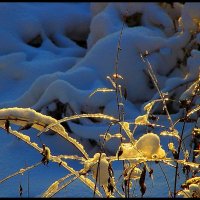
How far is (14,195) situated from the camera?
3574 millimetres

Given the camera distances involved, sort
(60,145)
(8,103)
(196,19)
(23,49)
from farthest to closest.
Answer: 1. (23,49)
2. (8,103)
3. (196,19)
4. (60,145)

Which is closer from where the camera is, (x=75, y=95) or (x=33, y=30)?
(x=75, y=95)

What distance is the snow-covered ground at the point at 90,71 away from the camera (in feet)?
14.3

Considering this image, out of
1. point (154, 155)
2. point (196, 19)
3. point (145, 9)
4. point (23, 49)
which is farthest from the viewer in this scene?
point (23, 49)

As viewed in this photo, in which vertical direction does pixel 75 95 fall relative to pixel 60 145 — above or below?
above

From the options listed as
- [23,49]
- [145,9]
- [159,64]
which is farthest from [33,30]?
[159,64]

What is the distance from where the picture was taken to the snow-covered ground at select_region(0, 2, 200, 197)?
4.36m

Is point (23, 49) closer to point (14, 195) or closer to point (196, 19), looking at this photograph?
point (196, 19)

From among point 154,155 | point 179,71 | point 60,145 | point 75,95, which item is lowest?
point 154,155

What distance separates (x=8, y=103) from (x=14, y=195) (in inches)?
87.7

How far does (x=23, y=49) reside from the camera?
750 centimetres

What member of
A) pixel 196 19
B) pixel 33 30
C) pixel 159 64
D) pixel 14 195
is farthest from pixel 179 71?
pixel 33 30

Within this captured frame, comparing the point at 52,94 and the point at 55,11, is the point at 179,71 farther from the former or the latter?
the point at 55,11

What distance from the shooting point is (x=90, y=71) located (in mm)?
5477
